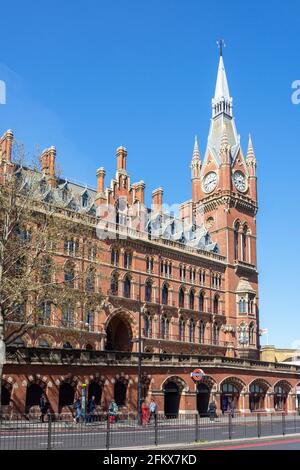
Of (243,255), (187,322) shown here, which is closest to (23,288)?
(187,322)

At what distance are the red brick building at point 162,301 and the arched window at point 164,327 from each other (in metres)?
0.10

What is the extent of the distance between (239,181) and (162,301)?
2113 centimetres

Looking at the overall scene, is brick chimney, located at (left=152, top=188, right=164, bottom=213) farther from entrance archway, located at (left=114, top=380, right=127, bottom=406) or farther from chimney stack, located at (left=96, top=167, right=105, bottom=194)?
entrance archway, located at (left=114, top=380, right=127, bottom=406)

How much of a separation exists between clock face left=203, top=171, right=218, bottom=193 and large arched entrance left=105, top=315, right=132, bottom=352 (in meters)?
23.2

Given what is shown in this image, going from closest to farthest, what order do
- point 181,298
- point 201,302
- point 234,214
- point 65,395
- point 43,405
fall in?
point 43,405, point 65,395, point 181,298, point 201,302, point 234,214

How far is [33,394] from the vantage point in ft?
124

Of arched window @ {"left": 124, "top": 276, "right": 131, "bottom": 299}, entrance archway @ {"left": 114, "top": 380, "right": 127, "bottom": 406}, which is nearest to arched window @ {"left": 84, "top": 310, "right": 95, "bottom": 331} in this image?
arched window @ {"left": 124, "top": 276, "right": 131, "bottom": 299}

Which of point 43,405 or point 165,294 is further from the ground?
point 165,294

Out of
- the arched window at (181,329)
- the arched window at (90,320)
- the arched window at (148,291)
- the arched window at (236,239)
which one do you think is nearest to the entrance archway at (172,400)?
the arched window at (90,320)

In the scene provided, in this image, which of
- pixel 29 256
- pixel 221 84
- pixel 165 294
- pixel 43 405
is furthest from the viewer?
pixel 221 84

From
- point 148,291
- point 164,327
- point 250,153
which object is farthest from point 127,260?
point 250,153

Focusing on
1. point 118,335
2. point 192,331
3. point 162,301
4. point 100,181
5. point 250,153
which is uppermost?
point 250,153

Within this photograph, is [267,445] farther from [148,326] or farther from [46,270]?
[148,326]
